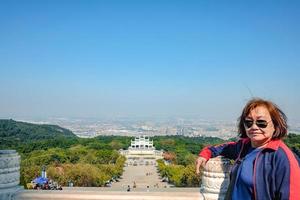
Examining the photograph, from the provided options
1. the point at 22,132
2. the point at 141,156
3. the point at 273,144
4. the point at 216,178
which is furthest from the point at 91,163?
the point at 22,132

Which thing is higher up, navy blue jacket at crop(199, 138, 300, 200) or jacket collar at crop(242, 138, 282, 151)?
jacket collar at crop(242, 138, 282, 151)

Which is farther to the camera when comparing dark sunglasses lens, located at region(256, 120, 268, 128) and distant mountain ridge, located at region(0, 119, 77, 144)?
distant mountain ridge, located at region(0, 119, 77, 144)

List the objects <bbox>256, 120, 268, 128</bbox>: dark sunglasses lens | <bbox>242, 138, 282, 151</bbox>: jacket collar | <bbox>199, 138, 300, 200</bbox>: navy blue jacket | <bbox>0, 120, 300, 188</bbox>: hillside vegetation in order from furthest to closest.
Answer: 1. <bbox>0, 120, 300, 188</bbox>: hillside vegetation
2. <bbox>256, 120, 268, 128</bbox>: dark sunglasses lens
3. <bbox>242, 138, 282, 151</bbox>: jacket collar
4. <bbox>199, 138, 300, 200</bbox>: navy blue jacket

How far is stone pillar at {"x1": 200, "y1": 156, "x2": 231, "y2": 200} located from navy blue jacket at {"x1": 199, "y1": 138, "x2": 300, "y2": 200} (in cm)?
158

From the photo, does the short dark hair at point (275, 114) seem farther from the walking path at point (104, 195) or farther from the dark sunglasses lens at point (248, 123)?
the walking path at point (104, 195)

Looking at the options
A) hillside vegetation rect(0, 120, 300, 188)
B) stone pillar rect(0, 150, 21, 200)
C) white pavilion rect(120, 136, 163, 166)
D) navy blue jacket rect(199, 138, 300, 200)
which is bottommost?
white pavilion rect(120, 136, 163, 166)

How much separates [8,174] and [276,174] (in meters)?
3.51

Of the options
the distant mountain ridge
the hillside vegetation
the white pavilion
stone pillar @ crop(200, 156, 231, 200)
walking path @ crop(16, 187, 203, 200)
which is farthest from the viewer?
the distant mountain ridge

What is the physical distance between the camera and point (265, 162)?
2.28 m

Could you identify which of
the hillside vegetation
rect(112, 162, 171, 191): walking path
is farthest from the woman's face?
rect(112, 162, 171, 191): walking path

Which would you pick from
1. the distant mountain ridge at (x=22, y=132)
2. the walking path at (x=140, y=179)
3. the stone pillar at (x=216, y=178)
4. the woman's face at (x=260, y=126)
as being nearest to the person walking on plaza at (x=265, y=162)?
the woman's face at (x=260, y=126)

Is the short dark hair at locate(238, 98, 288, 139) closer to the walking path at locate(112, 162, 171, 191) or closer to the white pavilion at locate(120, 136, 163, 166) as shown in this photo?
the walking path at locate(112, 162, 171, 191)

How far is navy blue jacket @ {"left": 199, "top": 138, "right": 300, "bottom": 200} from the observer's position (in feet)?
7.12

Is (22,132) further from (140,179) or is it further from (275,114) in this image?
(275,114)
